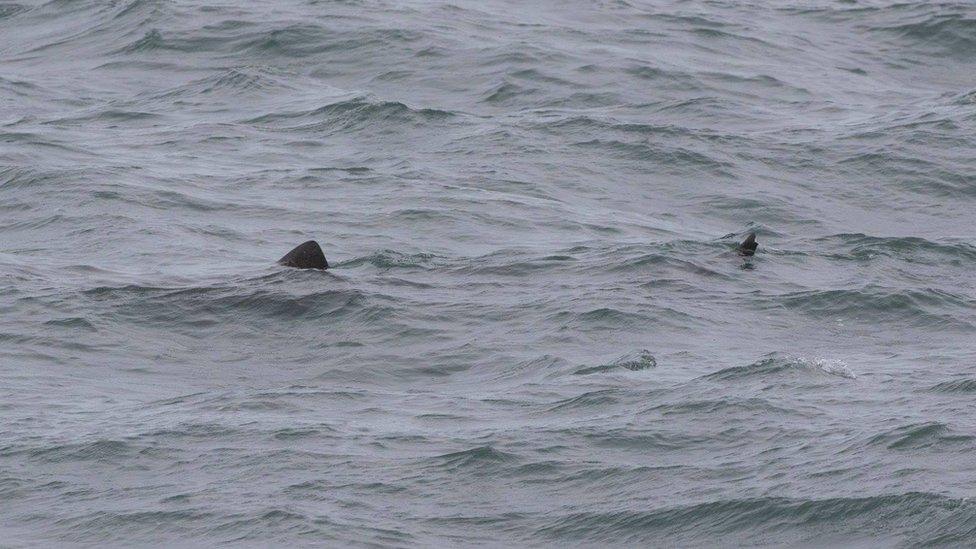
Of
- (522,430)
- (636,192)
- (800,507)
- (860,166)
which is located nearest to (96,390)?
(522,430)

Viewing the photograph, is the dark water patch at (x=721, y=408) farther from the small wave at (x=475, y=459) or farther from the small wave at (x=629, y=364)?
the small wave at (x=475, y=459)

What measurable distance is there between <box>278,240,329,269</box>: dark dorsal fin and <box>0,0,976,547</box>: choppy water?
0.22 meters

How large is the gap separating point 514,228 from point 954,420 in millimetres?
9092

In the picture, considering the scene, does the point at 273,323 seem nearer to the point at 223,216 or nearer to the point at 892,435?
the point at 223,216

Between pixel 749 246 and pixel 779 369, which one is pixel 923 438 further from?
pixel 749 246

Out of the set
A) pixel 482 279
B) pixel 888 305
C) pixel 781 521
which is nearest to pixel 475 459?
pixel 781 521

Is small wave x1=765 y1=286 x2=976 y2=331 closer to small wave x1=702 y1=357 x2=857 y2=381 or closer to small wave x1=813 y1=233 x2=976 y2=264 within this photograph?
small wave x1=813 y1=233 x2=976 y2=264

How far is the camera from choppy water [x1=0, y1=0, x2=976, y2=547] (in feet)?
42.4

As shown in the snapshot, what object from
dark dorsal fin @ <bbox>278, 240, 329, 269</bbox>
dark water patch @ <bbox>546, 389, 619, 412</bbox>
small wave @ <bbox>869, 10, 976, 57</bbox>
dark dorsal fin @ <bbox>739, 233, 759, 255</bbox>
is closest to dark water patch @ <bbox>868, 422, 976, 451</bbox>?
dark water patch @ <bbox>546, 389, 619, 412</bbox>

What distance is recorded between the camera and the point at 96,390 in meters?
15.9

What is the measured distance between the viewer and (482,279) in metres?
19.8

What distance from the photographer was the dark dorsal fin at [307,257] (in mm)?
19125

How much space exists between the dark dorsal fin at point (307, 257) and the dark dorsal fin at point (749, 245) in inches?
200

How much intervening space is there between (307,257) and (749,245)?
5.33 metres
